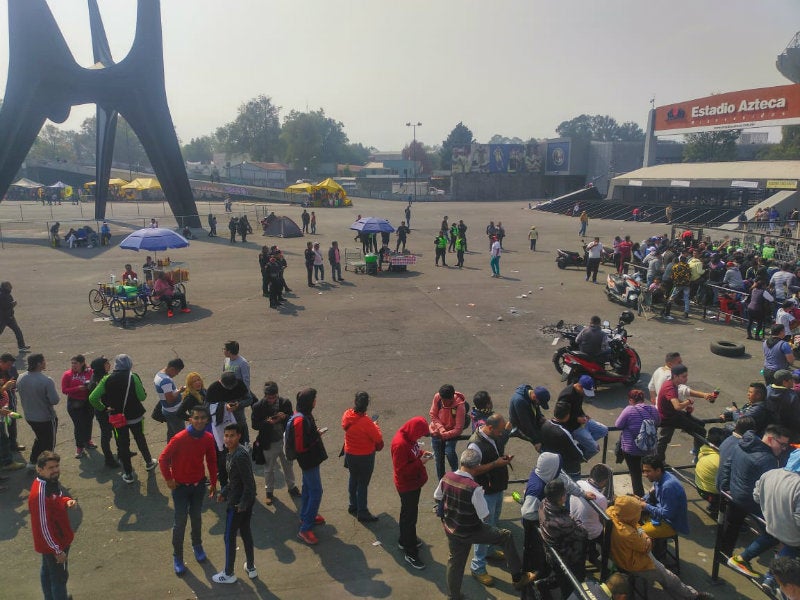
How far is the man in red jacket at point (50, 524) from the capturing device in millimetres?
4480

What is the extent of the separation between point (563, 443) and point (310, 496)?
270 centimetres

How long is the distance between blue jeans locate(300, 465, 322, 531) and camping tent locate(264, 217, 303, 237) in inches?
1108

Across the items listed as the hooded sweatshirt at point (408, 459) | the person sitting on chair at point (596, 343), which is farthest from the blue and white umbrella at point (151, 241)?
the hooded sweatshirt at point (408, 459)

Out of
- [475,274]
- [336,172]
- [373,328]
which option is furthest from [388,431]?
[336,172]

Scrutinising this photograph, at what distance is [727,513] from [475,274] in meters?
16.1

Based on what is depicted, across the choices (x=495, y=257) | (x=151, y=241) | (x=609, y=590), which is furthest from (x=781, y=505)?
(x=495, y=257)

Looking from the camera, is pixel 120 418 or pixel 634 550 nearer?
pixel 634 550

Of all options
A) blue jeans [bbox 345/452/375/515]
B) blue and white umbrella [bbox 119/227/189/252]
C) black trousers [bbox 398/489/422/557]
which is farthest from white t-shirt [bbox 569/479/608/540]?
blue and white umbrella [bbox 119/227/189/252]

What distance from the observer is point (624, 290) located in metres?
16.3

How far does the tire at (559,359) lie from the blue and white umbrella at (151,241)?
11037mm

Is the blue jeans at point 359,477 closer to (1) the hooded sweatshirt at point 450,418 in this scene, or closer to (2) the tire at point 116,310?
(1) the hooded sweatshirt at point 450,418

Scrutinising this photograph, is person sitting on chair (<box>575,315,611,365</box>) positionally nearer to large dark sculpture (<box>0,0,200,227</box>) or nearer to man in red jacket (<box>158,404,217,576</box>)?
man in red jacket (<box>158,404,217,576</box>)

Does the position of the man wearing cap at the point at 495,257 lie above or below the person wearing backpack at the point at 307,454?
above

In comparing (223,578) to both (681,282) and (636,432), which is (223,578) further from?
(681,282)
